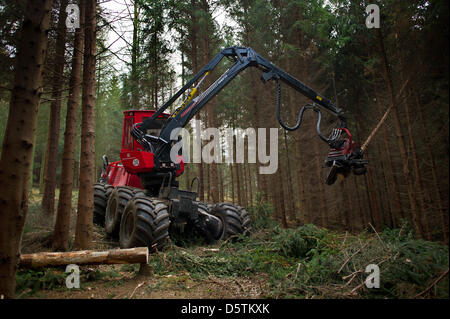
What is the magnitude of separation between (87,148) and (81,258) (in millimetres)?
2091

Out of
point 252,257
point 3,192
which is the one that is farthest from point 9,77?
point 252,257

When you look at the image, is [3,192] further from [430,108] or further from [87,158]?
[430,108]

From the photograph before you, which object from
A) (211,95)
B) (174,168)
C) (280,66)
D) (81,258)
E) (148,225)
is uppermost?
(280,66)

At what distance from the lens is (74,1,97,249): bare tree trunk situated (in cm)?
481

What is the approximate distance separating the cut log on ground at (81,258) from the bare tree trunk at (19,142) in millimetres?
1046

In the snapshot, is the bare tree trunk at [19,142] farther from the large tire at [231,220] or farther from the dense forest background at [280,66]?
the large tire at [231,220]

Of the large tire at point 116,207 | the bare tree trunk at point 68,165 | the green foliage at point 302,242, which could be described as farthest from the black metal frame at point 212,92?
the green foliage at point 302,242

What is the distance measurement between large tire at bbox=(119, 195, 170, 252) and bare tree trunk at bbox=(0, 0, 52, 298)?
2.34 metres

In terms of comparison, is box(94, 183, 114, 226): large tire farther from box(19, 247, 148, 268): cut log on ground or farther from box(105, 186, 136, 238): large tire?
box(19, 247, 148, 268): cut log on ground

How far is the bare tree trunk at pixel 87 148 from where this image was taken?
4.81 m

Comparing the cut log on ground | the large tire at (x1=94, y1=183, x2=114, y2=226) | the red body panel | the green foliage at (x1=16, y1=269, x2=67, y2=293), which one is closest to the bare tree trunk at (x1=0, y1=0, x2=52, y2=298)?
the green foliage at (x1=16, y1=269, x2=67, y2=293)

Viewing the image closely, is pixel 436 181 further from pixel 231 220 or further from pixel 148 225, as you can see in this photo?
pixel 231 220

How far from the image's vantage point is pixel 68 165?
5.26m

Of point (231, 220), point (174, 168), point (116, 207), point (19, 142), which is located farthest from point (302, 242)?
point (19, 142)
